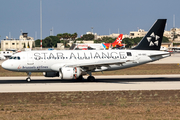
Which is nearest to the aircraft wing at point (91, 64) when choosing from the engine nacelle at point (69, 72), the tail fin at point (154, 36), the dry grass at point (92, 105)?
the engine nacelle at point (69, 72)

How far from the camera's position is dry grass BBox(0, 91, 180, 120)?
17.7 meters

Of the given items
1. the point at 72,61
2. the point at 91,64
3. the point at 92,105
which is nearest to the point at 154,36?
the point at 91,64

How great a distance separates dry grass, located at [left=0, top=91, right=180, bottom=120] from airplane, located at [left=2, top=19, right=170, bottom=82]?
321 inches

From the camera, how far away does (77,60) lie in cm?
3741

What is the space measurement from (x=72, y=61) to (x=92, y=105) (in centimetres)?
1667

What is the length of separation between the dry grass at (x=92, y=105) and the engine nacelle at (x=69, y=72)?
7.24 metres

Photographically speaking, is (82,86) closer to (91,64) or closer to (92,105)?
(91,64)

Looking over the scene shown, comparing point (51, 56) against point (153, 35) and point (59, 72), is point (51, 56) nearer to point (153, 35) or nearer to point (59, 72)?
point (59, 72)

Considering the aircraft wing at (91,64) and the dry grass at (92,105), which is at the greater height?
the aircraft wing at (91,64)

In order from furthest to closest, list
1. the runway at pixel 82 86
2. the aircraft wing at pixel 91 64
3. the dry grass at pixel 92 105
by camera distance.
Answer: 1. the aircraft wing at pixel 91 64
2. the runway at pixel 82 86
3. the dry grass at pixel 92 105

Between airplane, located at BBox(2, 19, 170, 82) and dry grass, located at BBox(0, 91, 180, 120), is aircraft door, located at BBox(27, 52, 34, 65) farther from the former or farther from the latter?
dry grass, located at BBox(0, 91, 180, 120)

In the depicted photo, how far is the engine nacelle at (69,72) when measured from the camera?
3419 cm

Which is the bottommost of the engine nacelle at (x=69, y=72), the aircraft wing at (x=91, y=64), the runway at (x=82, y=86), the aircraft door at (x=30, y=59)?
the runway at (x=82, y=86)

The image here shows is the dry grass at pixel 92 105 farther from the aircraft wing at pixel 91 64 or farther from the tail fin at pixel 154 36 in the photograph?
the tail fin at pixel 154 36
